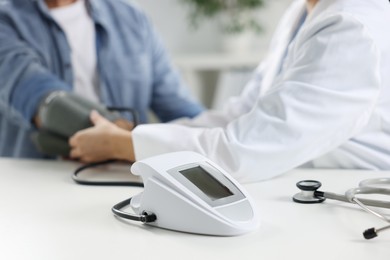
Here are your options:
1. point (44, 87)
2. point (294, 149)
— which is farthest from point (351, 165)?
point (44, 87)

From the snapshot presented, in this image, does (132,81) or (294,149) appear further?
(132,81)

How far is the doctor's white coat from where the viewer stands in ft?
4.18

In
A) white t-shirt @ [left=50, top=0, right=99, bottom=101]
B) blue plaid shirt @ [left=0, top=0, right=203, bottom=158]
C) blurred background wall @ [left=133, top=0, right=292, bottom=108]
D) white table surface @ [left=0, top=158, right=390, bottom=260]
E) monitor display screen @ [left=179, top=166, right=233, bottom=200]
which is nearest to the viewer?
white table surface @ [left=0, top=158, right=390, bottom=260]

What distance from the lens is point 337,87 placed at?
4.21ft

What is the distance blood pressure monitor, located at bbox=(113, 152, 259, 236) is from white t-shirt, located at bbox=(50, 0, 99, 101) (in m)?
1.06

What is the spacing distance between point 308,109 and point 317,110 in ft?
0.06

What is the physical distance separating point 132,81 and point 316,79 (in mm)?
1027

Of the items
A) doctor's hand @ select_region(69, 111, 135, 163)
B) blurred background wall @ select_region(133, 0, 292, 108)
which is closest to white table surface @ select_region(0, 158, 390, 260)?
doctor's hand @ select_region(69, 111, 135, 163)

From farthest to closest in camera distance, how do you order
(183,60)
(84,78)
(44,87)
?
(183,60)
(84,78)
(44,87)

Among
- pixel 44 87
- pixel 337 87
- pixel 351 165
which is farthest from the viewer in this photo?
pixel 44 87

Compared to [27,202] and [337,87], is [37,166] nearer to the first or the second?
[27,202]

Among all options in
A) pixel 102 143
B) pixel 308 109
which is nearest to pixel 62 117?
pixel 102 143

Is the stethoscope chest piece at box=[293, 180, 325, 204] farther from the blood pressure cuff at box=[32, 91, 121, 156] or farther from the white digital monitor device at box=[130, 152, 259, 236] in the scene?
the blood pressure cuff at box=[32, 91, 121, 156]

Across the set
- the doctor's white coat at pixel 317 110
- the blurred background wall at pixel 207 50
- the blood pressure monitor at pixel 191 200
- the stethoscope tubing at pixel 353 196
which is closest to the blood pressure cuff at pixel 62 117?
the doctor's white coat at pixel 317 110
